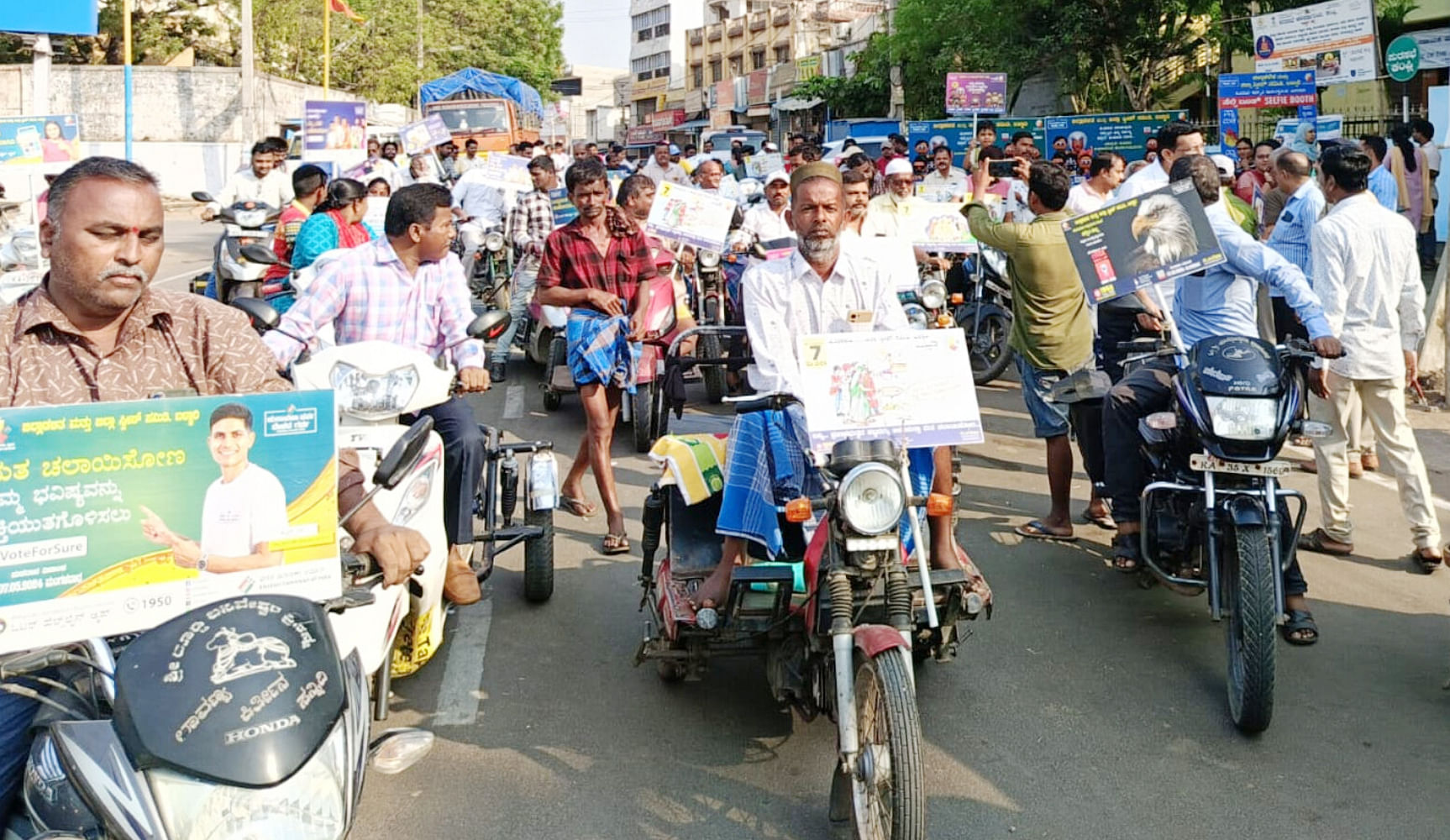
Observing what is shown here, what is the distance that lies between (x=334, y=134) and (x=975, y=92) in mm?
15651

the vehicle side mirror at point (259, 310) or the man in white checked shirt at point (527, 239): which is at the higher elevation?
the man in white checked shirt at point (527, 239)

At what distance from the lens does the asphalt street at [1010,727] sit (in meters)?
3.86

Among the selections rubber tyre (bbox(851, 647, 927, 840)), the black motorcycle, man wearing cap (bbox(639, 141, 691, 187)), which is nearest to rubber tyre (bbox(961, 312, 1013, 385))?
the black motorcycle

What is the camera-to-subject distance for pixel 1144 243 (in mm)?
5816

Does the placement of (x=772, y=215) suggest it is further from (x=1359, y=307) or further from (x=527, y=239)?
(x=1359, y=307)

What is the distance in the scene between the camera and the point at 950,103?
30.1 m

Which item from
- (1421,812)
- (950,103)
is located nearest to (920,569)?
(1421,812)

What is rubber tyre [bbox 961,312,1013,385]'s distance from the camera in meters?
10.4

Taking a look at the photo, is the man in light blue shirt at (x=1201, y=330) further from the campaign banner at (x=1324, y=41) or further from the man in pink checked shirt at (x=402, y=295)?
the campaign banner at (x=1324, y=41)

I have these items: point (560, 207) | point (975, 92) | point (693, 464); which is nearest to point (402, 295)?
point (693, 464)

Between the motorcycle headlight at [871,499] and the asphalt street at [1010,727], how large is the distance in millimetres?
948

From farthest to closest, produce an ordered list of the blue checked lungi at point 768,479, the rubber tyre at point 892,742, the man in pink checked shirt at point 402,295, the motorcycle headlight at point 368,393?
the man in pink checked shirt at point 402,295 → the motorcycle headlight at point 368,393 → the blue checked lungi at point 768,479 → the rubber tyre at point 892,742

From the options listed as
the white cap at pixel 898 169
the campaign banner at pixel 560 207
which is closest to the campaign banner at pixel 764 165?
the campaign banner at pixel 560 207

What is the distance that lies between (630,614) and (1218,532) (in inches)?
94.0
